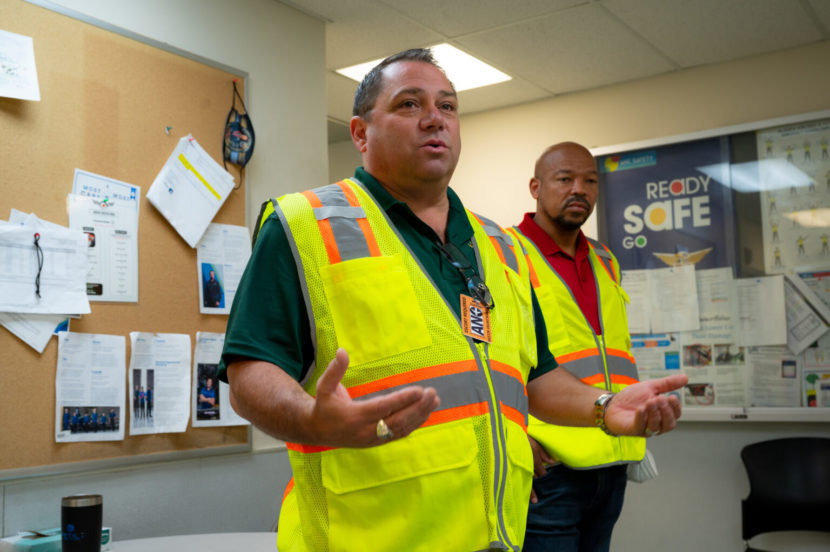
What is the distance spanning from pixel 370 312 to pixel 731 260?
3396 millimetres

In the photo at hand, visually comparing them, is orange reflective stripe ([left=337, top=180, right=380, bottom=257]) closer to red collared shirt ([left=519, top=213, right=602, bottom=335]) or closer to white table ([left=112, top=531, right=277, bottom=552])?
white table ([left=112, top=531, right=277, bottom=552])

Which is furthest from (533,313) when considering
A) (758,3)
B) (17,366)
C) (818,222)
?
(818,222)

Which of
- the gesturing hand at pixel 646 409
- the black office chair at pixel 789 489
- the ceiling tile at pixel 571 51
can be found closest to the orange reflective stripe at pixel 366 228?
the gesturing hand at pixel 646 409

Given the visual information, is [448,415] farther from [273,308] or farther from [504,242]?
[504,242]

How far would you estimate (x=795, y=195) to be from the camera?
156 inches

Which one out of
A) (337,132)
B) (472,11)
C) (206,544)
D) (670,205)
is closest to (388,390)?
(206,544)

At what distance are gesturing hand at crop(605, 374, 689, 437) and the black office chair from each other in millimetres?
2466

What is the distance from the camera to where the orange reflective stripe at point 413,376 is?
121 cm

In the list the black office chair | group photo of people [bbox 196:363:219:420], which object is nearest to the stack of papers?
group photo of people [bbox 196:363:219:420]

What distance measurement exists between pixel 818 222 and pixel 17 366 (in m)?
3.68

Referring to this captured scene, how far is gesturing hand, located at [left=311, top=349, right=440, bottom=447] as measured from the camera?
894mm

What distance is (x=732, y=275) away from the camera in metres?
4.11

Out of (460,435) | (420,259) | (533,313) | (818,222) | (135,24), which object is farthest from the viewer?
(818,222)

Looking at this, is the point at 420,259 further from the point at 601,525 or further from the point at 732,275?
the point at 732,275
